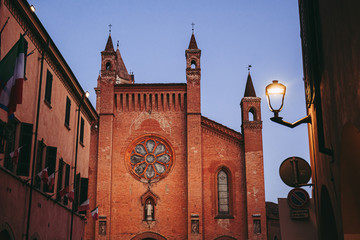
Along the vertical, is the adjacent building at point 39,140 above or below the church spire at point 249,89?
below

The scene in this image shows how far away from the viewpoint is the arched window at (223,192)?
2995 cm

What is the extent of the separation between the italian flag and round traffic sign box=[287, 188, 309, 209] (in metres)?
6.20

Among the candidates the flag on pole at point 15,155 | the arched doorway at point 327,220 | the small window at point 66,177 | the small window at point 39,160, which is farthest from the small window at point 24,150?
the arched doorway at point 327,220

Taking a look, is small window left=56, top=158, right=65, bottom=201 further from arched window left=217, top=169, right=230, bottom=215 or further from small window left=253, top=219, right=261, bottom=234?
small window left=253, top=219, right=261, bottom=234

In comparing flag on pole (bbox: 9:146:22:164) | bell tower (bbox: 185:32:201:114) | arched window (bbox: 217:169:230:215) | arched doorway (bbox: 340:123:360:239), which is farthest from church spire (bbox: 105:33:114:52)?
arched doorway (bbox: 340:123:360:239)

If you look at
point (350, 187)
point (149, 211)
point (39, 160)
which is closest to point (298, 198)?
point (350, 187)

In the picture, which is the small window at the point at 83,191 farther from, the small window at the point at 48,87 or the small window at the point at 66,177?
the small window at the point at 48,87

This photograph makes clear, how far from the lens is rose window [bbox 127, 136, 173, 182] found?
30781 mm

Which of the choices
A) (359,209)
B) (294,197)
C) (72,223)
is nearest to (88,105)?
(72,223)

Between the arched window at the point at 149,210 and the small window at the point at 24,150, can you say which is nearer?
the small window at the point at 24,150

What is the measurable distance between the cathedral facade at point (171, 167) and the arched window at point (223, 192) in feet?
0.21

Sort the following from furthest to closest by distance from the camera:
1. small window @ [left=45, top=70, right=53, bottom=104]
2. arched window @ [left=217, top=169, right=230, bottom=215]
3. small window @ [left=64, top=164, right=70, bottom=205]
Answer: arched window @ [left=217, top=169, right=230, bottom=215], small window @ [left=64, top=164, right=70, bottom=205], small window @ [left=45, top=70, right=53, bottom=104]

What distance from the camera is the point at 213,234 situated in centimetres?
2909

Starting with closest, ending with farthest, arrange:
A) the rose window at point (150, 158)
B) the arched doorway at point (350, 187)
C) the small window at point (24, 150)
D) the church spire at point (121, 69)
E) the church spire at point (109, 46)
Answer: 1. the arched doorway at point (350, 187)
2. the small window at point (24, 150)
3. the rose window at point (150, 158)
4. the church spire at point (109, 46)
5. the church spire at point (121, 69)
